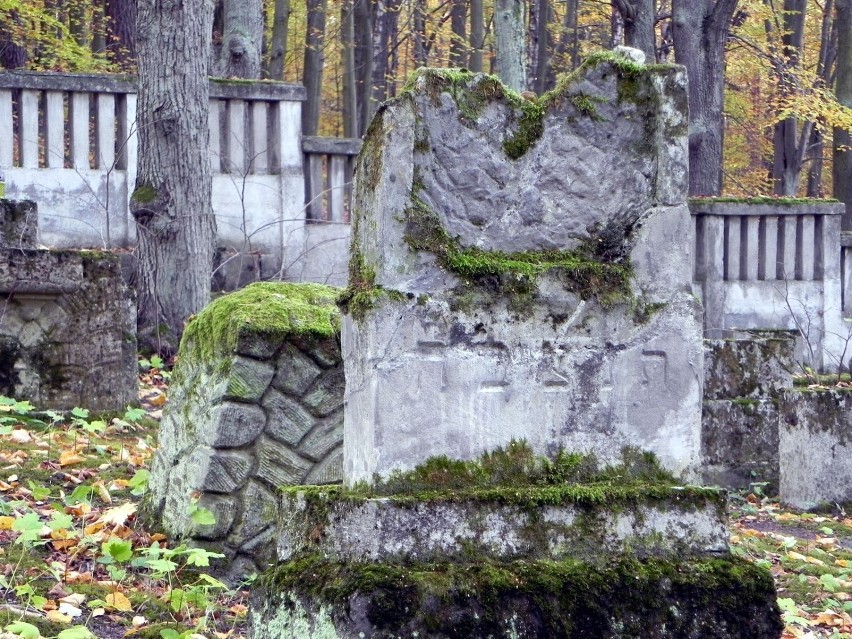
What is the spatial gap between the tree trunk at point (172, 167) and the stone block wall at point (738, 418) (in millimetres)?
4106

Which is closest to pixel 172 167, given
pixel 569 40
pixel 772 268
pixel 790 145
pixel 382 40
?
pixel 772 268

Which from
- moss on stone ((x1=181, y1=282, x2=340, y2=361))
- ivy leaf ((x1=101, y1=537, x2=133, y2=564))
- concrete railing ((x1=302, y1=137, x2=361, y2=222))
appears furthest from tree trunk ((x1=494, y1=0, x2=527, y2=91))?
ivy leaf ((x1=101, y1=537, x2=133, y2=564))

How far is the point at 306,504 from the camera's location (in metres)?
3.55

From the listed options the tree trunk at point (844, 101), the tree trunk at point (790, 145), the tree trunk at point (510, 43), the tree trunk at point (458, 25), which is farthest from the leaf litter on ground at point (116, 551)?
the tree trunk at point (458, 25)

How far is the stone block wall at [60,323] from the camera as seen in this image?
7.53m

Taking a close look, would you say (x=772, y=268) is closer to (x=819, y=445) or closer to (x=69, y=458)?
(x=819, y=445)

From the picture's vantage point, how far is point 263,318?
17.9 feet

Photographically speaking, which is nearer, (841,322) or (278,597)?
(278,597)

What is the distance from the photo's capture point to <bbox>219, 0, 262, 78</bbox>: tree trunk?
14250 millimetres

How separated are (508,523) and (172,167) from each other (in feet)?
21.5

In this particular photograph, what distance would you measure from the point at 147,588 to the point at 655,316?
2.42 meters

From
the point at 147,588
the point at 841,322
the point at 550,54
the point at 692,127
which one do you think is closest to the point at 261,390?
the point at 147,588

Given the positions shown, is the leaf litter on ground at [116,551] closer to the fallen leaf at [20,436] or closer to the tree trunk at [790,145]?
the fallen leaf at [20,436]

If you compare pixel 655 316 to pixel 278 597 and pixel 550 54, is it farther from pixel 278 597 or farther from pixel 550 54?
pixel 550 54
